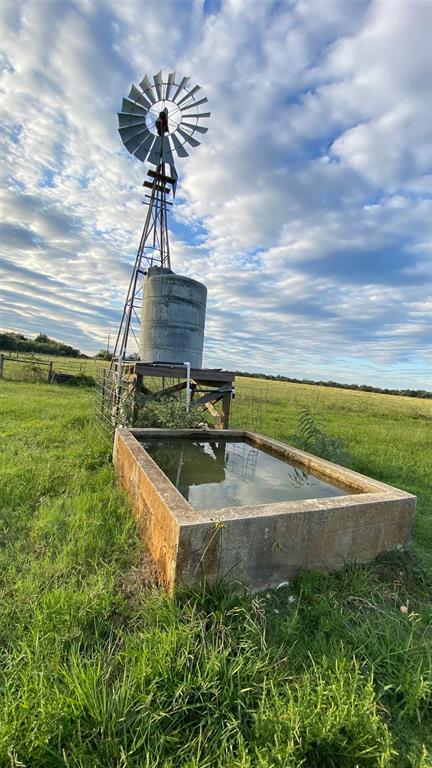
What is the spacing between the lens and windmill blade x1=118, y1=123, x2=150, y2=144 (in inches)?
383

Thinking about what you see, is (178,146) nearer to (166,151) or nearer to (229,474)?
(166,151)

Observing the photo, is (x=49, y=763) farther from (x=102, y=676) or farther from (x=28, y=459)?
(x=28, y=459)

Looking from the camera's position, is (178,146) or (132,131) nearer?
(132,131)

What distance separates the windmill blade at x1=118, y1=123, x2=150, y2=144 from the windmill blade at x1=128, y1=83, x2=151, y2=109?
0.46 metres

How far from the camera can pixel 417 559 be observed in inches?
134

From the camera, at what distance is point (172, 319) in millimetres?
7980

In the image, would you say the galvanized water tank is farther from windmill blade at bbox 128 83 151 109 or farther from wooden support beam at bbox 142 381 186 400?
windmill blade at bbox 128 83 151 109

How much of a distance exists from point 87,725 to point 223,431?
522 cm

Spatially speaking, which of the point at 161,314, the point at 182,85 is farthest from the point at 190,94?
the point at 161,314

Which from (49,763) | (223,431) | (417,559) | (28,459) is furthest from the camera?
(223,431)

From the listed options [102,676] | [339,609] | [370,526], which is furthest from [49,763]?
[370,526]

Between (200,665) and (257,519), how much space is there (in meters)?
1.02

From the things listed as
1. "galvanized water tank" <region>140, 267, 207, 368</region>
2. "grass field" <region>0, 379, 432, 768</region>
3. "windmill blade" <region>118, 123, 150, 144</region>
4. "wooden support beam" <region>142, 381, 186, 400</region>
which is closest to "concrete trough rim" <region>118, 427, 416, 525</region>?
"grass field" <region>0, 379, 432, 768</region>

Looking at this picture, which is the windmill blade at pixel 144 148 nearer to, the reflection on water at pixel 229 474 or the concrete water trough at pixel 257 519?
the reflection on water at pixel 229 474
